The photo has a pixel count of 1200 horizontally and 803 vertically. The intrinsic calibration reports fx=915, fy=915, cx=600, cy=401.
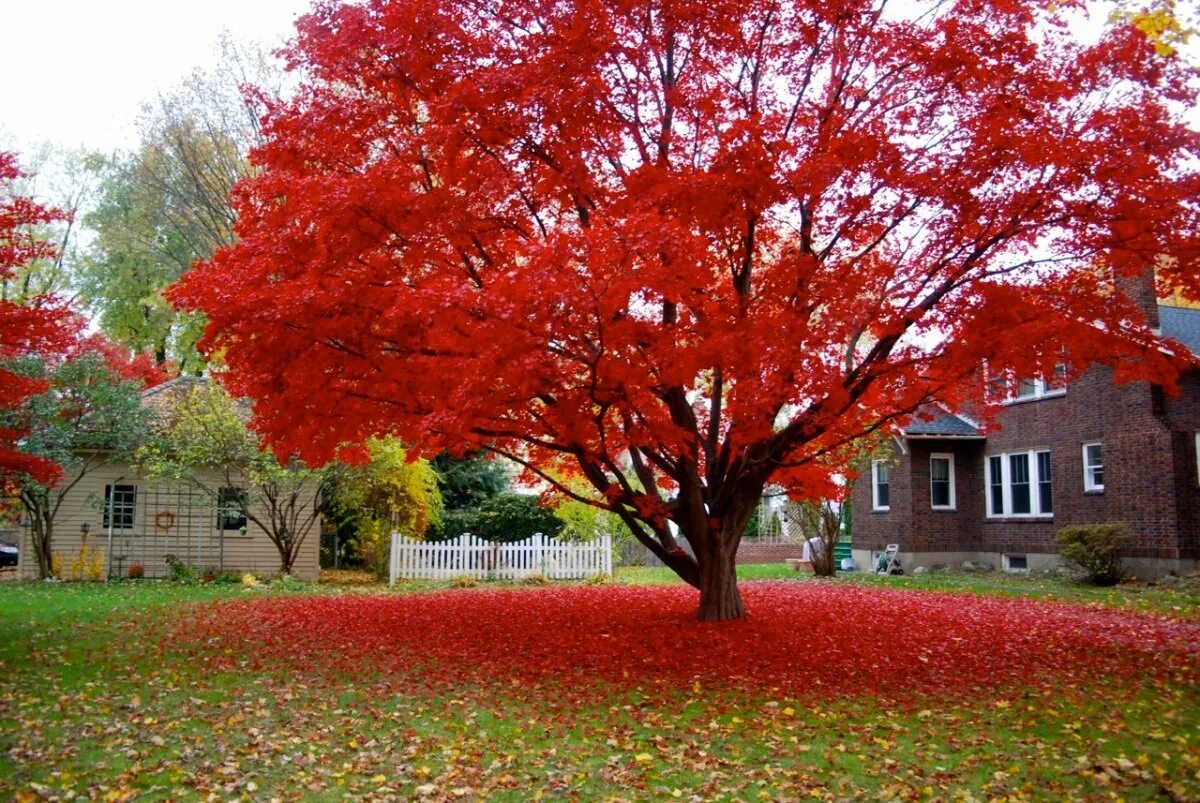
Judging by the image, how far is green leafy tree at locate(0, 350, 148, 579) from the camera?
62.4 feet

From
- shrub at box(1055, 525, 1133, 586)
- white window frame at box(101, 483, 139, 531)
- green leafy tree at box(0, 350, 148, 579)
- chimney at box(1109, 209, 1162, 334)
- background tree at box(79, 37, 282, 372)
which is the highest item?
background tree at box(79, 37, 282, 372)

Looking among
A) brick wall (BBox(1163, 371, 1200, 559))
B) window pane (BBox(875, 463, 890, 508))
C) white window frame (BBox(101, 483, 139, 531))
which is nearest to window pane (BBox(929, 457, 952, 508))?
window pane (BBox(875, 463, 890, 508))

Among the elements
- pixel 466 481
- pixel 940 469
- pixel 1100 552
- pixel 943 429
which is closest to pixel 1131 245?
pixel 1100 552

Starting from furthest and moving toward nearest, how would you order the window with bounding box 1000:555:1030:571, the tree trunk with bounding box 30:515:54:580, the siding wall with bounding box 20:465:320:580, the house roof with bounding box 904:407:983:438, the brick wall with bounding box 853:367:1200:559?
the house roof with bounding box 904:407:983:438 < the window with bounding box 1000:555:1030:571 < the siding wall with bounding box 20:465:320:580 < the tree trunk with bounding box 30:515:54:580 < the brick wall with bounding box 853:367:1200:559

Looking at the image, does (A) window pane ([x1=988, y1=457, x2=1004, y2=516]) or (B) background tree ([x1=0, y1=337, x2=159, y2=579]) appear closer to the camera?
(B) background tree ([x1=0, y1=337, x2=159, y2=579])

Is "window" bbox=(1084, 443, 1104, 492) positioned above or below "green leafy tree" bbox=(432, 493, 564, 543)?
above

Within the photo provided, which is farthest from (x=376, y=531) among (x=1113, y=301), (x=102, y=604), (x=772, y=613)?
(x=1113, y=301)

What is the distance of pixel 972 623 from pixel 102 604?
13.3 metres

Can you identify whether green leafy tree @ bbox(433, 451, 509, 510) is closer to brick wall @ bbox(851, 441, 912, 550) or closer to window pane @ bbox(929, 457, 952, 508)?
brick wall @ bbox(851, 441, 912, 550)

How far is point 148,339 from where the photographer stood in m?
33.6

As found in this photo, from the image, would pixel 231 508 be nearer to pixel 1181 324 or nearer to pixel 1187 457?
pixel 1187 457

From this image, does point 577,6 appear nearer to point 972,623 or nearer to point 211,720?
point 211,720

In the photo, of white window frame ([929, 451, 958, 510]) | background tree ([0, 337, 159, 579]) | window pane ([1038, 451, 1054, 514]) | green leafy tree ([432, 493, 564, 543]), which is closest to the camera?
background tree ([0, 337, 159, 579])

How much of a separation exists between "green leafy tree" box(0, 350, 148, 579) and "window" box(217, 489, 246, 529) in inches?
90.3
